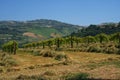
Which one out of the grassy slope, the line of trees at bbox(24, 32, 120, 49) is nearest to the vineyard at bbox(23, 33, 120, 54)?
the line of trees at bbox(24, 32, 120, 49)

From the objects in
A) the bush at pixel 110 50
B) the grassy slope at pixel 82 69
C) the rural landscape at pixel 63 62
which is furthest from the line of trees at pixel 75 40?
the grassy slope at pixel 82 69

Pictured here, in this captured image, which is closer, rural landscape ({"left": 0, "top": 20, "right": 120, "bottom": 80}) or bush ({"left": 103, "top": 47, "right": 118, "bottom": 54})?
rural landscape ({"left": 0, "top": 20, "right": 120, "bottom": 80})

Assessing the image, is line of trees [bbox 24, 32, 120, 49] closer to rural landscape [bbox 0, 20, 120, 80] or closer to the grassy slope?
rural landscape [bbox 0, 20, 120, 80]

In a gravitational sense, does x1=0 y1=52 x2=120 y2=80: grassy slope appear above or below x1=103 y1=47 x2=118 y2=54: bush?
above

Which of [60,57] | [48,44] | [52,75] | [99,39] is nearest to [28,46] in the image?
[48,44]

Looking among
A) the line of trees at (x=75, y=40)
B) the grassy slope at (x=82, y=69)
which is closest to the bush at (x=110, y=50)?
the grassy slope at (x=82, y=69)

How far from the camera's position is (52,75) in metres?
25.9

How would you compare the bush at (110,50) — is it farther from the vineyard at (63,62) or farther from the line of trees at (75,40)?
the line of trees at (75,40)

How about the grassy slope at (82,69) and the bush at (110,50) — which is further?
the bush at (110,50)

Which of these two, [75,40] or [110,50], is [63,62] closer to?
[110,50]

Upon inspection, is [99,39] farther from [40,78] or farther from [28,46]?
[40,78]

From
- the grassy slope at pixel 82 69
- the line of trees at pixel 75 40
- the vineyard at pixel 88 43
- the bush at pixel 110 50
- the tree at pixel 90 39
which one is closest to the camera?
the grassy slope at pixel 82 69

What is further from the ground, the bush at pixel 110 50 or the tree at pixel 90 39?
the tree at pixel 90 39

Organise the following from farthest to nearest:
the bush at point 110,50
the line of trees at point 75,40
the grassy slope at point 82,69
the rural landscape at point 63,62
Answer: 1. the line of trees at point 75,40
2. the bush at point 110,50
3. the rural landscape at point 63,62
4. the grassy slope at point 82,69
